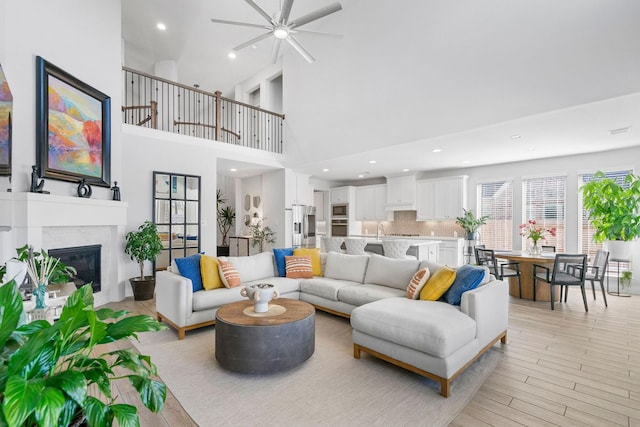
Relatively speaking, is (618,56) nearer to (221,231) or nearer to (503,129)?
(503,129)

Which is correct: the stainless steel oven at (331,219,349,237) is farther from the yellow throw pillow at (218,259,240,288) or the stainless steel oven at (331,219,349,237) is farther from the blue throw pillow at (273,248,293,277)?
the yellow throw pillow at (218,259,240,288)

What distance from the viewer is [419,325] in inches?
97.3

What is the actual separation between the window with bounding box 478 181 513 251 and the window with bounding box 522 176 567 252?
1.01ft

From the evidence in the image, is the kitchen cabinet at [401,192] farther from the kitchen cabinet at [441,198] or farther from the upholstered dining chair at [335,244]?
the upholstered dining chair at [335,244]

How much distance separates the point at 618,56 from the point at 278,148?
19.8ft

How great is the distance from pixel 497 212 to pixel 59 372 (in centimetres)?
810

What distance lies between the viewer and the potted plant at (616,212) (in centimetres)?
494

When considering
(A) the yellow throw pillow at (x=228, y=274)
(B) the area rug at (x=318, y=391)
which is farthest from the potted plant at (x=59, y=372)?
(A) the yellow throw pillow at (x=228, y=274)

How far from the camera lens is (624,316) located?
13.7ft

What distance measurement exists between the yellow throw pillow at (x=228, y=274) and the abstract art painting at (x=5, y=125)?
7.69 ft

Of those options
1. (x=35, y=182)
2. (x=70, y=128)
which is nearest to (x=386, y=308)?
(x=35, y=182)

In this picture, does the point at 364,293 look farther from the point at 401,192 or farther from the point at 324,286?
the point at 401,192

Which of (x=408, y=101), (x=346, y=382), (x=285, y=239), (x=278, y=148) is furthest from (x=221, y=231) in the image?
(x=346, y=382)

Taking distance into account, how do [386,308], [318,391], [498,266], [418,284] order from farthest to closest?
[498,266], [418,284], [386,308], [318,391]
